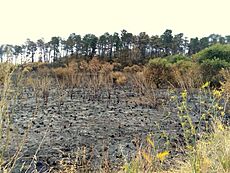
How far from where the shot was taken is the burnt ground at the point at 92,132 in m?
5.89

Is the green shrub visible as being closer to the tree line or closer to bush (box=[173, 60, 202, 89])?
bush (box=[173, 60, 202, 89])

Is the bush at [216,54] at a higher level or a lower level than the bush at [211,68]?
higher

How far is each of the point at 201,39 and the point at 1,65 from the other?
50.7 metres

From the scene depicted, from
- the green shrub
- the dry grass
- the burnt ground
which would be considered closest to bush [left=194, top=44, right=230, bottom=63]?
the green shrub

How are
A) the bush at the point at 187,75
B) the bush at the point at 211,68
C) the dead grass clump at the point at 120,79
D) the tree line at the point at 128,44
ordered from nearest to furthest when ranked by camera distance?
the bush at the point at 187,75 < the bush at the point at 211,68 < the dead grass clump at the point at 120,79 < the tree line at the point at 128,44

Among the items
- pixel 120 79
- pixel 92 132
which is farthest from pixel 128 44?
pixel 92 132

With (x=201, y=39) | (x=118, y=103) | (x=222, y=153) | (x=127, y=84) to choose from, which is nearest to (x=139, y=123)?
(x=118, y=103)

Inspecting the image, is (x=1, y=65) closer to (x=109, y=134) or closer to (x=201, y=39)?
(x=109, y=134)

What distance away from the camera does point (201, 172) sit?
3.29m

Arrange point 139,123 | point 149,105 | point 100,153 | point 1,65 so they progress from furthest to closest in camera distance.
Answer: point 149,105 < point 139,123 < point 100,153 < point 1,65

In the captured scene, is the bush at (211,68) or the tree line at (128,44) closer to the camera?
the bush at (211,68)

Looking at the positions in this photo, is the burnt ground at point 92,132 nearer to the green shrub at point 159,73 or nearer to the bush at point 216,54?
the green shrub at point 159,73

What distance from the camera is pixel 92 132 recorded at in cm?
815

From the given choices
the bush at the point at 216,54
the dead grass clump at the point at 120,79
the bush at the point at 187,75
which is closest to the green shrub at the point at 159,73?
the bush at the point at 187,75
